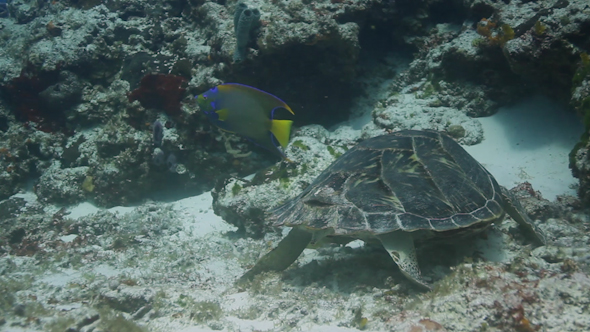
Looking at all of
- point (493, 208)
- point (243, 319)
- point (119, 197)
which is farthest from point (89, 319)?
point (119, 197)

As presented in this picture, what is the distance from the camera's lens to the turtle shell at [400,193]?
2801 millimetres

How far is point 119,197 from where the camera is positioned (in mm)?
6395

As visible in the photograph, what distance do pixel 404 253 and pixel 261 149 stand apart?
3.82 m

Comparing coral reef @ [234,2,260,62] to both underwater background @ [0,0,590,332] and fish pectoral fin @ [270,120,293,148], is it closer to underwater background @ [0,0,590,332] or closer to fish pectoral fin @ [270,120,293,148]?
underwater background @ [0,0,590,332]

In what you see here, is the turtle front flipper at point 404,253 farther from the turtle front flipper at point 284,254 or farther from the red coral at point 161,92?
the red coral at point 161,92

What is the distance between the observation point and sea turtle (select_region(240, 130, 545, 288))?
280 centimetres

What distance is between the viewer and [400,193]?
2979mm

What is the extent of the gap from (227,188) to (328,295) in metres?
2.65

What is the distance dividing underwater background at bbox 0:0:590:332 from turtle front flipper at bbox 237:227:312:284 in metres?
0.12

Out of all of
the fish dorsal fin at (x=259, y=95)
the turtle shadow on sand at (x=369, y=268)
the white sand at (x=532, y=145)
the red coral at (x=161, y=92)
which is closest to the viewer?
the turtle shadow on sand at (x=369, y=268)

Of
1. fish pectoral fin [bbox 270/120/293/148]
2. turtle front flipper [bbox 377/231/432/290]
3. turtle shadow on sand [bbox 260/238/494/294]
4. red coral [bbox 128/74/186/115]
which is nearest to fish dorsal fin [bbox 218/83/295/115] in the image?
fish pectoral fin [bbox 270/120/293/148]

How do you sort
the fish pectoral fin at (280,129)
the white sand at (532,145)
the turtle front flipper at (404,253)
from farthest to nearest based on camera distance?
the white sand at (532,145) → the fish pectoral fin at (280,129) → the turtle front flipper at (404,253)

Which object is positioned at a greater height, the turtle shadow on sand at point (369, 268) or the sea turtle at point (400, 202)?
the sea turtle at point (400, 202)

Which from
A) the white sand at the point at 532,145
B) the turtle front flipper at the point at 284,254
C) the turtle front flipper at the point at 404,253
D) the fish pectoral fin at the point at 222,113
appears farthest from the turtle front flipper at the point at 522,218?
the fish pectoral fin at the point at 222,113
